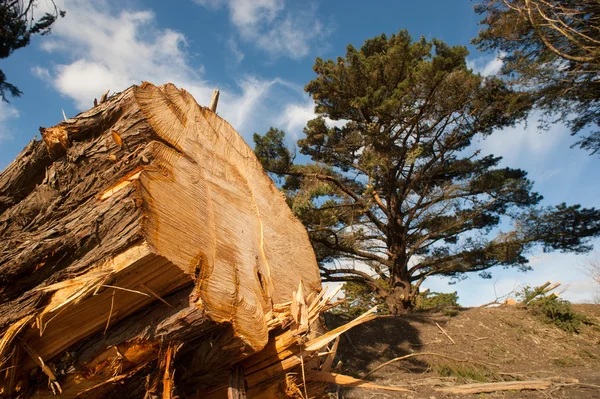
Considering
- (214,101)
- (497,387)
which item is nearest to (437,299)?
(497,387)

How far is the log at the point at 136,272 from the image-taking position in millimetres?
1203

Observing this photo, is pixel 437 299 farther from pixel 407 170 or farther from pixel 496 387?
pixel 496 387

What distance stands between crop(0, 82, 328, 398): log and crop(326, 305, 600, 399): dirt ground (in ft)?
14.7

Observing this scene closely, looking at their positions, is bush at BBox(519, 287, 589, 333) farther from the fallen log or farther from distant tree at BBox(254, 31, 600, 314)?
the fallen log

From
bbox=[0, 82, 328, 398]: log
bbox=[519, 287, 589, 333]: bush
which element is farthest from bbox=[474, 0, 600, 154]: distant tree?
bbox=[0, 82, 328, 398]: log

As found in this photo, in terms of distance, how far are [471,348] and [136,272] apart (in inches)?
324

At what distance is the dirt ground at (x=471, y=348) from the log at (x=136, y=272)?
4.48m

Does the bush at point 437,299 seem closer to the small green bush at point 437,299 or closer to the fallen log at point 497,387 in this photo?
the small green bush at point 437,299

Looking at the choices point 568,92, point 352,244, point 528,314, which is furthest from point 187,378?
point 528,314

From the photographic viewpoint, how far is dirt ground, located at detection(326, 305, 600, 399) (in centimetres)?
623

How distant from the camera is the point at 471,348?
25.5 feet

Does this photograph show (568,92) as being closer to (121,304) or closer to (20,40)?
(121,304)

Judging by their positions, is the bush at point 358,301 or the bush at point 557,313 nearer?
the bush at point 557,313

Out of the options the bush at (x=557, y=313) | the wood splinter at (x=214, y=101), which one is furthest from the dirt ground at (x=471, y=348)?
the wood splinter at (x=214, y=101)
